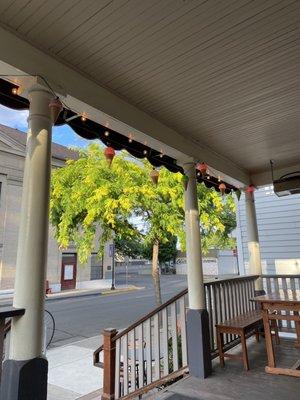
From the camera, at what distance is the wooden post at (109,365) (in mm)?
3972

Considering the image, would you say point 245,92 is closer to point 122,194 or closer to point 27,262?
point 27,262

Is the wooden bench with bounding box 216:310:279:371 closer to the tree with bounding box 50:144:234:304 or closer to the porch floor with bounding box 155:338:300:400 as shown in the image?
the porch floor with bounding box 155:338:300:400

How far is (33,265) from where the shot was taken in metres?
1.94

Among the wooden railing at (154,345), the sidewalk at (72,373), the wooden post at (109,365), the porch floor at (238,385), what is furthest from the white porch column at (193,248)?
the sidewalk at (72,373)

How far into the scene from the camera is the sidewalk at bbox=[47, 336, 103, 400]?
4.55 metres

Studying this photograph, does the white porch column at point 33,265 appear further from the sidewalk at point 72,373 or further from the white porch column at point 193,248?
the sidewalk at point 72,373

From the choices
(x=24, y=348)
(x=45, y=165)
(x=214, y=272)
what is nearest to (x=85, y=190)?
(x=45, y=165)

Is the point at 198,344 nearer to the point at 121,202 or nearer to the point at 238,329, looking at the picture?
the point at 238,329

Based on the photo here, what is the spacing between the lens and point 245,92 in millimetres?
2805

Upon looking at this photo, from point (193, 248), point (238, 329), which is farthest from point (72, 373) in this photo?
point (193, 248)

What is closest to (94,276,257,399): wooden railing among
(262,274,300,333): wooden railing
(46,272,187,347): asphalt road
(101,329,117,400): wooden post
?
(101,329,117,400): wooden post

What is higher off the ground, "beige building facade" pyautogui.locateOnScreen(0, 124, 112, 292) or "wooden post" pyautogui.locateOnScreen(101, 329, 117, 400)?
"beige building facade" pyautogui.locateOnScreen(0, 124, 112, 292)

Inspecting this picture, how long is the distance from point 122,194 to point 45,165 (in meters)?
3.40

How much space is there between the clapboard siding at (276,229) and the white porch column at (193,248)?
334 cm
